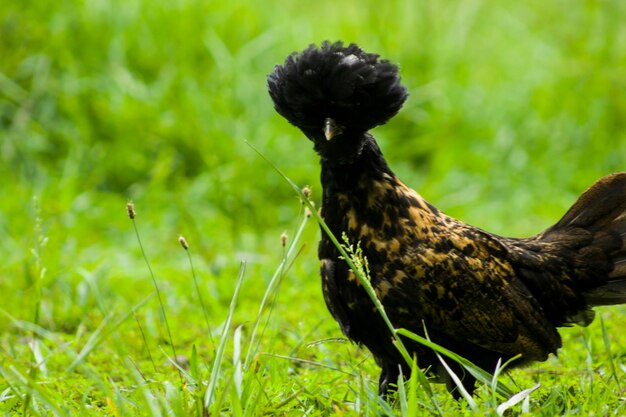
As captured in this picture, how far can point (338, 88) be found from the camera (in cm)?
367

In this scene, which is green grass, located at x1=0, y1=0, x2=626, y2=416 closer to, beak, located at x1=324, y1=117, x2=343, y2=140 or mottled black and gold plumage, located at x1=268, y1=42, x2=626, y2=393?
mottled black and gold plumage, located at x1=268, y1=42, x2=626, y2=393

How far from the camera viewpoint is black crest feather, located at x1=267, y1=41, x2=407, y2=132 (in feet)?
12.1

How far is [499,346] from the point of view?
3.92 meters

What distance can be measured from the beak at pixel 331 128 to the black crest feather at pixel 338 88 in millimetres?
34

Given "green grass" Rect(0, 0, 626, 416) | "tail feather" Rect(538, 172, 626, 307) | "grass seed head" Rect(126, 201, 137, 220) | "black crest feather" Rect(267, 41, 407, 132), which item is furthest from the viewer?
"green grass" Rect(0, 0, 626, 416)

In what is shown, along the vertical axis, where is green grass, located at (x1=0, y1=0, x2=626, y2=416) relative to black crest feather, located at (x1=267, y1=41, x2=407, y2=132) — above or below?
above

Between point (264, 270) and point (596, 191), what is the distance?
2.56 m

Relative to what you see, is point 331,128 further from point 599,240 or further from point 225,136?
point 225,136

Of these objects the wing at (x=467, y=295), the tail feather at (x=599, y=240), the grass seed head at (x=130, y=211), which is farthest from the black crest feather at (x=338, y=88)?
the tail feather at (x=599, y=240)

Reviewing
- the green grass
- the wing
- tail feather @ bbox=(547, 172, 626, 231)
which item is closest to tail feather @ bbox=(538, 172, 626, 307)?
tail feather @ bbox=(547, 172, 626, 231)

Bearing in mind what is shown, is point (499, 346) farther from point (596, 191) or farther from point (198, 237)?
point (198, 237)

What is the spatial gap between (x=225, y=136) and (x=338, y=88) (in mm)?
4060

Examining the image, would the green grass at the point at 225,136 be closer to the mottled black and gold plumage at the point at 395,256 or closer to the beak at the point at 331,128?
the mottled black and gold plumage at the point at 395,256

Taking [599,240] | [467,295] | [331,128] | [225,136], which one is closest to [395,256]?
[467,295]
